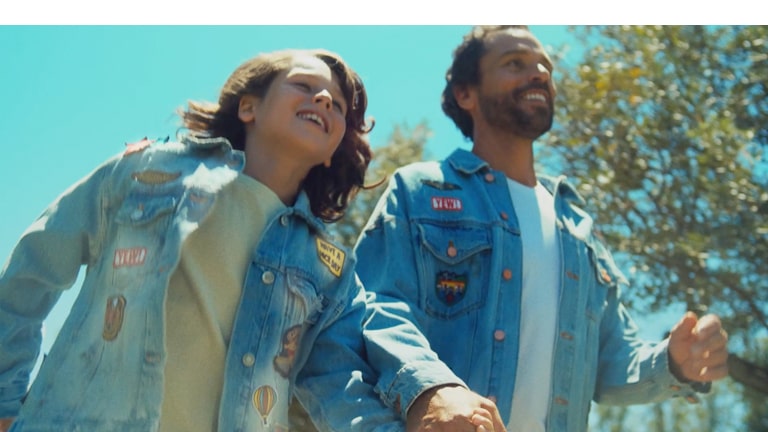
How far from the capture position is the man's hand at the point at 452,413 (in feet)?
9.20

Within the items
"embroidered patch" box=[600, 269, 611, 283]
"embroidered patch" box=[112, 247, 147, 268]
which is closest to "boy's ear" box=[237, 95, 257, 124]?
"embroidered patch" box=[112, 247, 147, 268]

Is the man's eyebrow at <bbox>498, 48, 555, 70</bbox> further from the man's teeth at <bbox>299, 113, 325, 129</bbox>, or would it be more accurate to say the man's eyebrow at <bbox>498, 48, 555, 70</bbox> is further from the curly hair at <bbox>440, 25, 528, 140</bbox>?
the man's teeth at <bbox>299, 113, 325, 129</bbox>

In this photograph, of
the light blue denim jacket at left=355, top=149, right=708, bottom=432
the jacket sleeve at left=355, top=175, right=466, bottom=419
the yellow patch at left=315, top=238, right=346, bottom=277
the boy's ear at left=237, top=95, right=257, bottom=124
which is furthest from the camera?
the light blue denim jacket at left=355, top=149, right=708, bottom=432

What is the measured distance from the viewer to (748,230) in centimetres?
661

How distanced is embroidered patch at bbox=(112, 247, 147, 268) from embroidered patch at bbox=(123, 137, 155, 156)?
0.34 metres

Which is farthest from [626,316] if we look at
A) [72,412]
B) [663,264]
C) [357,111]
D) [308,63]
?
[663,264]

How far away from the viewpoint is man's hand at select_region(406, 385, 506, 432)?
9.20ft

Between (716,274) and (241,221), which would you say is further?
(716,274)

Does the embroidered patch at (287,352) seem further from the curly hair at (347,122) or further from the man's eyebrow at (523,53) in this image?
the man's eyebrow at (523,53)

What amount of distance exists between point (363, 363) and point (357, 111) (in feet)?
3.16

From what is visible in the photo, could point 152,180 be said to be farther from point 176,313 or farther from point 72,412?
point 72,412

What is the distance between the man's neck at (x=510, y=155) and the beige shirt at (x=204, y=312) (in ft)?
4.50

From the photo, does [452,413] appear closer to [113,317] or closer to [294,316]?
[294,316]

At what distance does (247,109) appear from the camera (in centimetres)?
356
